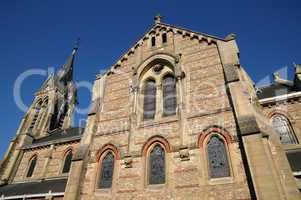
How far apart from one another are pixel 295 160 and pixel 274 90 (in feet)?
25.5

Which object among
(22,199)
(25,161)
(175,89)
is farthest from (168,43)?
(25,161)

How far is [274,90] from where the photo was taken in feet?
55.8

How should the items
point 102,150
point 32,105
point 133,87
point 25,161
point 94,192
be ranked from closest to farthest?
point 94,192 → point 102,150 → point 133,87 → point 25,161 → point 32,105

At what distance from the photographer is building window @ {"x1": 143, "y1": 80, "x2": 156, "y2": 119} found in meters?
12.6

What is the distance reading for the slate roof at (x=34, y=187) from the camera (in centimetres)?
1527

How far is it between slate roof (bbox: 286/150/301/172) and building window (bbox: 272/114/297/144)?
0.96m

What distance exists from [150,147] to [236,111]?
179 inches

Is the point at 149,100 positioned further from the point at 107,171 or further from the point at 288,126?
the point at 288,126

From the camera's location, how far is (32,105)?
2930cm

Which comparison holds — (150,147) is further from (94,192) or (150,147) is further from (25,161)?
(25,161)

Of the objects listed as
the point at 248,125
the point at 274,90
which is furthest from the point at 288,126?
the point at 248,125

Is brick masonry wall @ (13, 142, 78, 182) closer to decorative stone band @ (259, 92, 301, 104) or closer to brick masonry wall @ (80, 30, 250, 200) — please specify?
brick masonry wall @ (80, 30, 250, 200)

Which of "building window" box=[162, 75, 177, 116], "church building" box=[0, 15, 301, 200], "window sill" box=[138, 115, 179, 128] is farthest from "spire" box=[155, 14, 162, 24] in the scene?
"window sill" box=[138, 115, 179, 128]

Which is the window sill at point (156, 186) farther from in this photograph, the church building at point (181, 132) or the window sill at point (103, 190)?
the window sill at point (103, 190)
